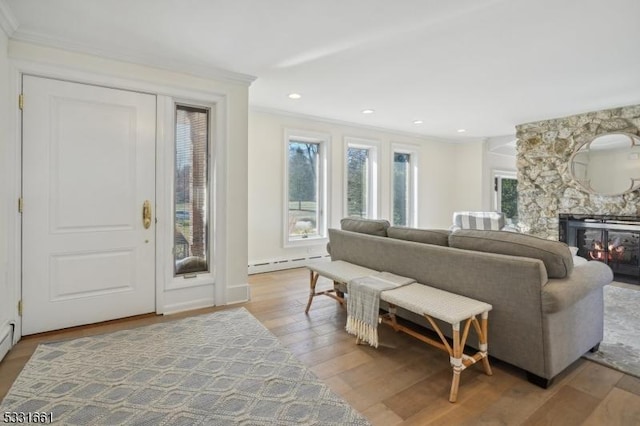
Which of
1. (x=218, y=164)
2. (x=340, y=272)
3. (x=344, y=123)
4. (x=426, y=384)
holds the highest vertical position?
(x=344, y=123)

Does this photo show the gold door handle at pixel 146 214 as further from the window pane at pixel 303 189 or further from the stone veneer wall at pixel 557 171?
the stone veneer wall at pixel 557 171

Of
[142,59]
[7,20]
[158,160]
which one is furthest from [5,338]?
[142,59]

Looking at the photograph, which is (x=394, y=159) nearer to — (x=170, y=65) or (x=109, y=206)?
(x=170, y=65)

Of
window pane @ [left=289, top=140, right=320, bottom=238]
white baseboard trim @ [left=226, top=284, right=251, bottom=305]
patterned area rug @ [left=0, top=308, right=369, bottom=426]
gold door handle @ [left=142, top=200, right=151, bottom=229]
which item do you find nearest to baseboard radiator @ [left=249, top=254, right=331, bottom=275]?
window pane @ [left=289, top=140, right=320, bottom=238]

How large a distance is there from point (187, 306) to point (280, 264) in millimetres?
1889

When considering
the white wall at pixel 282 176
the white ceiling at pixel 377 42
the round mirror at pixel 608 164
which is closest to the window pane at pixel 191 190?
the white ceiling at pixel 377 42

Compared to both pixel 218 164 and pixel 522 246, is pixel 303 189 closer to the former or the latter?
pixel 218 164

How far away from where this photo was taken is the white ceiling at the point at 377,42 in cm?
217

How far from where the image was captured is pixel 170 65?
3004mm

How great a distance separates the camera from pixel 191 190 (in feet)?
10.7

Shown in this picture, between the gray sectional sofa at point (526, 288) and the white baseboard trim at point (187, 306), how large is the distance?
211 cm

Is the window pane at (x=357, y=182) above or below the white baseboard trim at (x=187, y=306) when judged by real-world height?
above

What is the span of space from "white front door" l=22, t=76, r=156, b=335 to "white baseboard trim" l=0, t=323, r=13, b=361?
0.22 m

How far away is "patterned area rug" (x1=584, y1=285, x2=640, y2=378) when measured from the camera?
217cm
